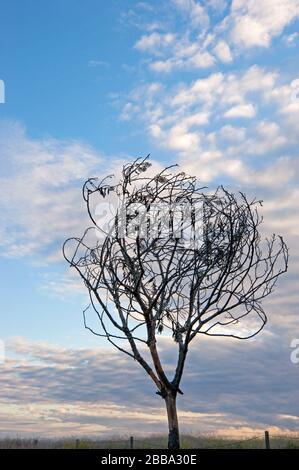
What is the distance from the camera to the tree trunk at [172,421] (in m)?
12.2

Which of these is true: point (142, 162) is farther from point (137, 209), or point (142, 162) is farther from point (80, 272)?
point (80, 272)

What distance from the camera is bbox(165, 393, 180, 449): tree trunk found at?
12164 mm

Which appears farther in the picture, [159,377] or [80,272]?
[80,272]

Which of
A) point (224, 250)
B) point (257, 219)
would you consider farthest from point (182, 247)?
point (257, 219)

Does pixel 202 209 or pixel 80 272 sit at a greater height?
pixel 202 209

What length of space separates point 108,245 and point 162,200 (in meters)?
1.59

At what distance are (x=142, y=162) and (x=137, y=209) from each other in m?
1.04

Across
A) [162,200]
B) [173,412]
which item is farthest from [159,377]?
[162,200]

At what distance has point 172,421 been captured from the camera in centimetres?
1225

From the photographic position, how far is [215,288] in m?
13.1
